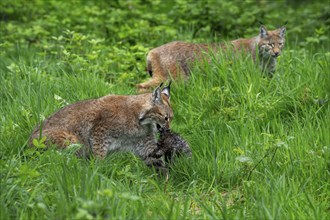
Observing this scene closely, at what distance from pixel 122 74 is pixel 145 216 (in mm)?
3828

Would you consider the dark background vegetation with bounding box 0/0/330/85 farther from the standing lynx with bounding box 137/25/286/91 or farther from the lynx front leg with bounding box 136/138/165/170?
the lynx front leg with bounding box 136/138/165/170

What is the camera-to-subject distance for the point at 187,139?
6145 millimetres

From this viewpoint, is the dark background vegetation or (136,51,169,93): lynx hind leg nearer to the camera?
(136,51,169,93): lynx hind leg

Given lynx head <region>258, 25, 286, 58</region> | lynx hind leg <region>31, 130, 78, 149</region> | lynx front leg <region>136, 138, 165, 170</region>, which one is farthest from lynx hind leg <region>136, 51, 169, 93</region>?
lynx hind leg <region>31, 130, 78, 149</region>

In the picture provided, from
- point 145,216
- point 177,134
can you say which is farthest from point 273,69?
point 145,216

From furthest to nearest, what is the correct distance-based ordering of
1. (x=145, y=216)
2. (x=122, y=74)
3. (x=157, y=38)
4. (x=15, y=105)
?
(x=157, y=38) → (x=122, y=74) → (x=15, y=105) → (x=145, y=216)

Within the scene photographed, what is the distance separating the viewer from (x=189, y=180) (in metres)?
5.45

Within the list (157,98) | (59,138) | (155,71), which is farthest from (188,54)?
(59,138)

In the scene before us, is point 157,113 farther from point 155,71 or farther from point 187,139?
point 155,71

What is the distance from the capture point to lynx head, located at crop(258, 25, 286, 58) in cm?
851

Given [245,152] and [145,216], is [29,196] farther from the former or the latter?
[245,152]

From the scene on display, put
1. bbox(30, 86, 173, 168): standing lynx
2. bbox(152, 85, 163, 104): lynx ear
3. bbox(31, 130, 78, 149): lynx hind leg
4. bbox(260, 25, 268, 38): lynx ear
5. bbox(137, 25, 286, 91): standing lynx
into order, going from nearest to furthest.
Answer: bbox(31, 130, 78, 149): lynx hind leg < bbox(30, 86, 173, 168): standing lynx < bbox(152, 85, 163, 104): lynx ear < bbox(137, 25, 286, 91): standing lynx < bbox(260, 25, 268, 38): lynx ear

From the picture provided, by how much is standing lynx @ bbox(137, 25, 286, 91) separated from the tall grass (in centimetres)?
37

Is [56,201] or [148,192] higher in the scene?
[56,201]
